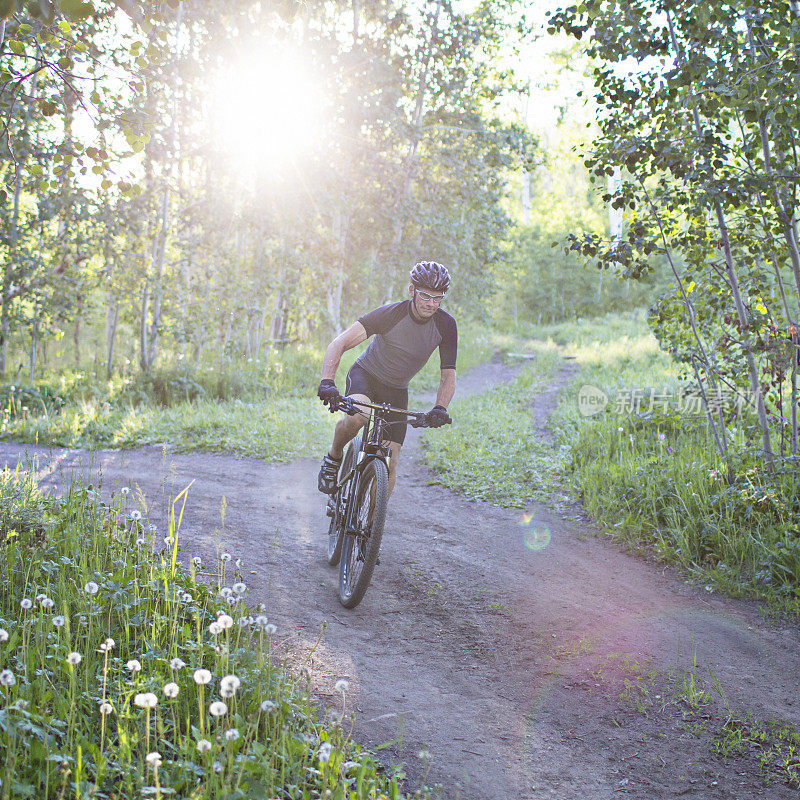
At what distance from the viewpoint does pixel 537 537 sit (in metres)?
6.13

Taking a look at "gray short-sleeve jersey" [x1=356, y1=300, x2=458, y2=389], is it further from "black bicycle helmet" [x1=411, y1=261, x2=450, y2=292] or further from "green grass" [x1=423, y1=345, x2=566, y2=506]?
"green grass" [x1=423, y1=345, x2=566, y2=506]

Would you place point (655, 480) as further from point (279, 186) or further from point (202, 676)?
point (279, 186)

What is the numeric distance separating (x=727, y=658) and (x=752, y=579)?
44.7 inches

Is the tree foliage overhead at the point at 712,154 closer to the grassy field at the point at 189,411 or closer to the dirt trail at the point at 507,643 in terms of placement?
the dirt trail at the point at 507,643

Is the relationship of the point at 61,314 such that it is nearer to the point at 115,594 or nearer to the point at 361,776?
the point at 115,594

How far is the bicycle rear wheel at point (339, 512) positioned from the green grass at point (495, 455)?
253 centimetres

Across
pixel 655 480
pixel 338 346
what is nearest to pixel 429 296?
pixel 338 346

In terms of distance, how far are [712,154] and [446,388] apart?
261 cm

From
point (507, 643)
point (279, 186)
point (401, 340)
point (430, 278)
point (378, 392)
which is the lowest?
point (507, 643)

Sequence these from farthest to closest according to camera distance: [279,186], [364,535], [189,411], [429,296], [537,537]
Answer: [279,186]
[189,411]
[537,537]
[429,296]
[364,535]

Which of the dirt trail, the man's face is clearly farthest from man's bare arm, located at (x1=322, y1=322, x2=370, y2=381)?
the dirt trail

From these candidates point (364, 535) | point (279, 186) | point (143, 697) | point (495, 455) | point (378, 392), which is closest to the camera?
point (143, 697)

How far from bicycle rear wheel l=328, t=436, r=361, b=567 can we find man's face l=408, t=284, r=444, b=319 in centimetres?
105

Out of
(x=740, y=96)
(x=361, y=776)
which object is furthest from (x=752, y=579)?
(x=361, y=776)
